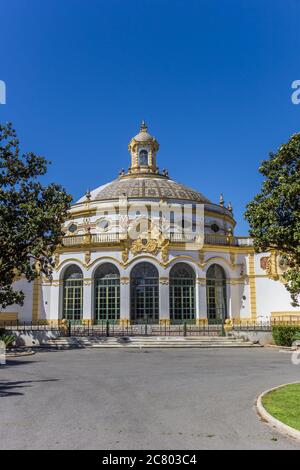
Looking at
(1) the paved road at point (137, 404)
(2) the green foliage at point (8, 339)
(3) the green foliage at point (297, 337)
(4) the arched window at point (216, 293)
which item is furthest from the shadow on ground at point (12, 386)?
(4) the arched window at point (216, 293)

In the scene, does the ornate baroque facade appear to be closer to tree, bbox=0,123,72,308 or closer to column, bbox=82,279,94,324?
column, bbox=82,279,94,324

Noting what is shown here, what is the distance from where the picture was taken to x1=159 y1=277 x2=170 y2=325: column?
3531cm

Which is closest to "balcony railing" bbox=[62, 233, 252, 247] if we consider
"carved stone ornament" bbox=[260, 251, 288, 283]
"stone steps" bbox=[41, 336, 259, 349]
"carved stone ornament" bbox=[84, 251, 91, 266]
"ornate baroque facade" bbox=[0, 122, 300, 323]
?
"ornate baroque facade" bbox=[0, 122, 300, 323]

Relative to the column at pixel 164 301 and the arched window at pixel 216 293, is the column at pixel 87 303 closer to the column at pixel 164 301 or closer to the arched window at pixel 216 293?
the column at pixel 164 301

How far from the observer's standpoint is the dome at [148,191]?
4419 centimetres

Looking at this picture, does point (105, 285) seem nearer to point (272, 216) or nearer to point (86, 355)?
point (86, 355)

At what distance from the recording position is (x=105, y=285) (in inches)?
1449

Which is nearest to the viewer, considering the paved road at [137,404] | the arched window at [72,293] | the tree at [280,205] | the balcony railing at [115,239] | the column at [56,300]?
the paved road at [137,404]

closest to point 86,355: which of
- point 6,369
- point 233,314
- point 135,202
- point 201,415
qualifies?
point 6,369

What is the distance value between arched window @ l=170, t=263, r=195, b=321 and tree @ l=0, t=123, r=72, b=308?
12862mm

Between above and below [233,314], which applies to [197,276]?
above

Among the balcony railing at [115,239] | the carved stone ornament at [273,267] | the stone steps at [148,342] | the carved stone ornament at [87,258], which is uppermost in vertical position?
the balcony railing at [115,239]

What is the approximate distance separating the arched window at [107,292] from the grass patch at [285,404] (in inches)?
987
